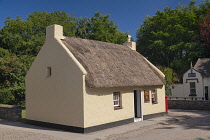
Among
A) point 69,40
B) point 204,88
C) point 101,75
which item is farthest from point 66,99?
point 204,88

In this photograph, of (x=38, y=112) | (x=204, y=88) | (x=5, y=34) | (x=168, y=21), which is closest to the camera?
(x=38, y=112)

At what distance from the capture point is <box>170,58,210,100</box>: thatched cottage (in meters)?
28.4

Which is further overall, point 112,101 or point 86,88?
point 112,101

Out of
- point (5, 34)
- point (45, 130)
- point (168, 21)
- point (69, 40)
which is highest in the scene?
point (168, 21)

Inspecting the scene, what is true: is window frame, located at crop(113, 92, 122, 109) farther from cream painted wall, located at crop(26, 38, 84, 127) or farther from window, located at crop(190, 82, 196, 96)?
window, located at crop(190, 82, 196, 96)

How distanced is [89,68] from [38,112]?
515 cm

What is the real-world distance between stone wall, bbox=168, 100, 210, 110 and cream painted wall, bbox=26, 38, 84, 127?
14252 millimetres

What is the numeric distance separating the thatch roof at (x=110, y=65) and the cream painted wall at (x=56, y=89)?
0.73 m

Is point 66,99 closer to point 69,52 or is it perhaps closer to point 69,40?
point 69,52

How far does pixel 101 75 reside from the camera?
13680 millimetres

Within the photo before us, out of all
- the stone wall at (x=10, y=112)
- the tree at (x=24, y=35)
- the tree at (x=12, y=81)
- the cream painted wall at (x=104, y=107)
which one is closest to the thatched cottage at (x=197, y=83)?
the cream painted wall at (x=104, y=107)

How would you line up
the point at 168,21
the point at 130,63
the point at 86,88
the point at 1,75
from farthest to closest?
the point at 168,21, the point at 1,75, the point at 130,63, the point at 86,88

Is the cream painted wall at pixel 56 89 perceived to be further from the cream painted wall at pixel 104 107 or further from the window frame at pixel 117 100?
the window frame at pixel 117 100

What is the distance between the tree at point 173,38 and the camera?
35219 mm
